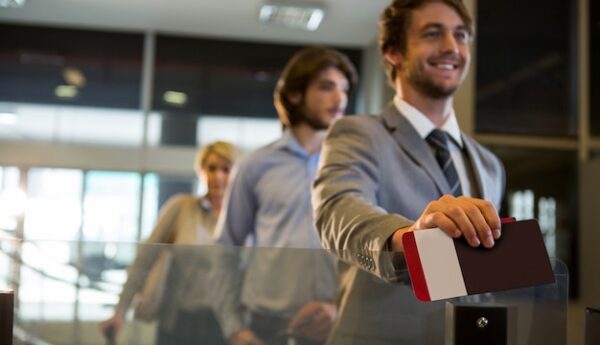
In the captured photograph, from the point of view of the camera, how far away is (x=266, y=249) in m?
0.74

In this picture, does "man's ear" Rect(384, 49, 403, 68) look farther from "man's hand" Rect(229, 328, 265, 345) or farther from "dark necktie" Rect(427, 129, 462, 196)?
"man's hand" Rect(229, 328, 265, 345)

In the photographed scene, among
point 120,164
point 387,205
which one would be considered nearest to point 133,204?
point 120,164

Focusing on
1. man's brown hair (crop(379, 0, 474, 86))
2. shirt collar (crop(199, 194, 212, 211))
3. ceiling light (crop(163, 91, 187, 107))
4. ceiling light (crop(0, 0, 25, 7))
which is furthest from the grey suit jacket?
ceiling light (crop(163, 91, 187, 107))

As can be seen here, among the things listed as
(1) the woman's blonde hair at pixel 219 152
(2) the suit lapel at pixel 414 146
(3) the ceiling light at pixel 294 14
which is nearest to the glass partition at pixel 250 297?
(2) the suit lapel at pixel 414 146

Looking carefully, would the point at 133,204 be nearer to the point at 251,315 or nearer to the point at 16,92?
the point at 16,92

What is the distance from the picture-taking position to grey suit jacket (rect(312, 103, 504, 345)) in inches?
29.7

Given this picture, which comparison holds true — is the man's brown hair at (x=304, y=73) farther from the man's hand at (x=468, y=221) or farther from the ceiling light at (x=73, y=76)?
the ceiling light at (x=73, y=76)

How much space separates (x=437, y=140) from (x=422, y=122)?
3 centimetres

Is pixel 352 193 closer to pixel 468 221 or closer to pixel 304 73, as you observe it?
pixel 468 221

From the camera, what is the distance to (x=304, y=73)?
210cm

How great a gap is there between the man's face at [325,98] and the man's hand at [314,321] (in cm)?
135

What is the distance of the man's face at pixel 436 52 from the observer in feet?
3.86

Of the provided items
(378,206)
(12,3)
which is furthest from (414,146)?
(12,3)

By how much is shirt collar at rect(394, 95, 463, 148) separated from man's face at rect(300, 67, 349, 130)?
84 centimetres
